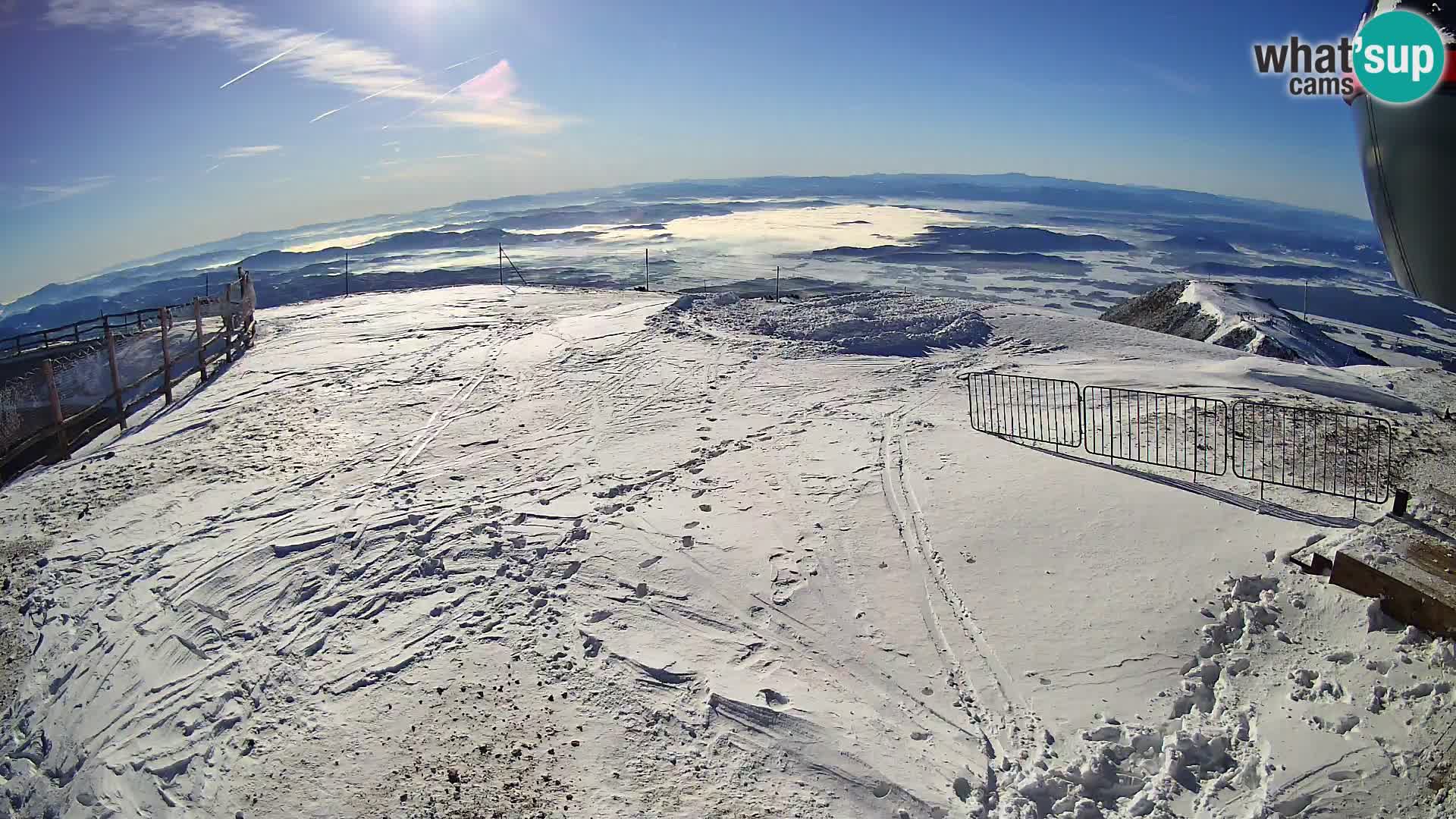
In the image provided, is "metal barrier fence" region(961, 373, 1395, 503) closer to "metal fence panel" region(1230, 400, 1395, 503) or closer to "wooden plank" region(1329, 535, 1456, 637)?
"metal fence panel" region(1230, 400, 1395, 503)

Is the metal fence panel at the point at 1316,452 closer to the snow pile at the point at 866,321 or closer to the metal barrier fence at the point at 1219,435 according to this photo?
the metal barrier fence at the point at 1219,435

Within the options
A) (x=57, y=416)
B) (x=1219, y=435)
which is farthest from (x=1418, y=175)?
(x=57, y=416)

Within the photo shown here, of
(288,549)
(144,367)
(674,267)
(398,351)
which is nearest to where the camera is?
(288,549)

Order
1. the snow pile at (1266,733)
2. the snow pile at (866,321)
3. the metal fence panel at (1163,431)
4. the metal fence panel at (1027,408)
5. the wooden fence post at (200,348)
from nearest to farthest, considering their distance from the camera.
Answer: the snow pile at (1266,733), the metal fence panel at (1163,431), the metal fence panel at (1027,408), the wooden fence post at (200,348), the snow pile at (866,321)

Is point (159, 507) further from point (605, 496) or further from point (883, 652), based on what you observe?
point (883, 652)

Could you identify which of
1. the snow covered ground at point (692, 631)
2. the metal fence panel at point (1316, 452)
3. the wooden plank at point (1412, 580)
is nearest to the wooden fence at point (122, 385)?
the snow covered ground at point (692, 631)

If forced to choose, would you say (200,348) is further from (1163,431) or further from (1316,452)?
(1316,452)

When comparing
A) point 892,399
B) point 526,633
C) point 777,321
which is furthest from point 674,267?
point 526,633
